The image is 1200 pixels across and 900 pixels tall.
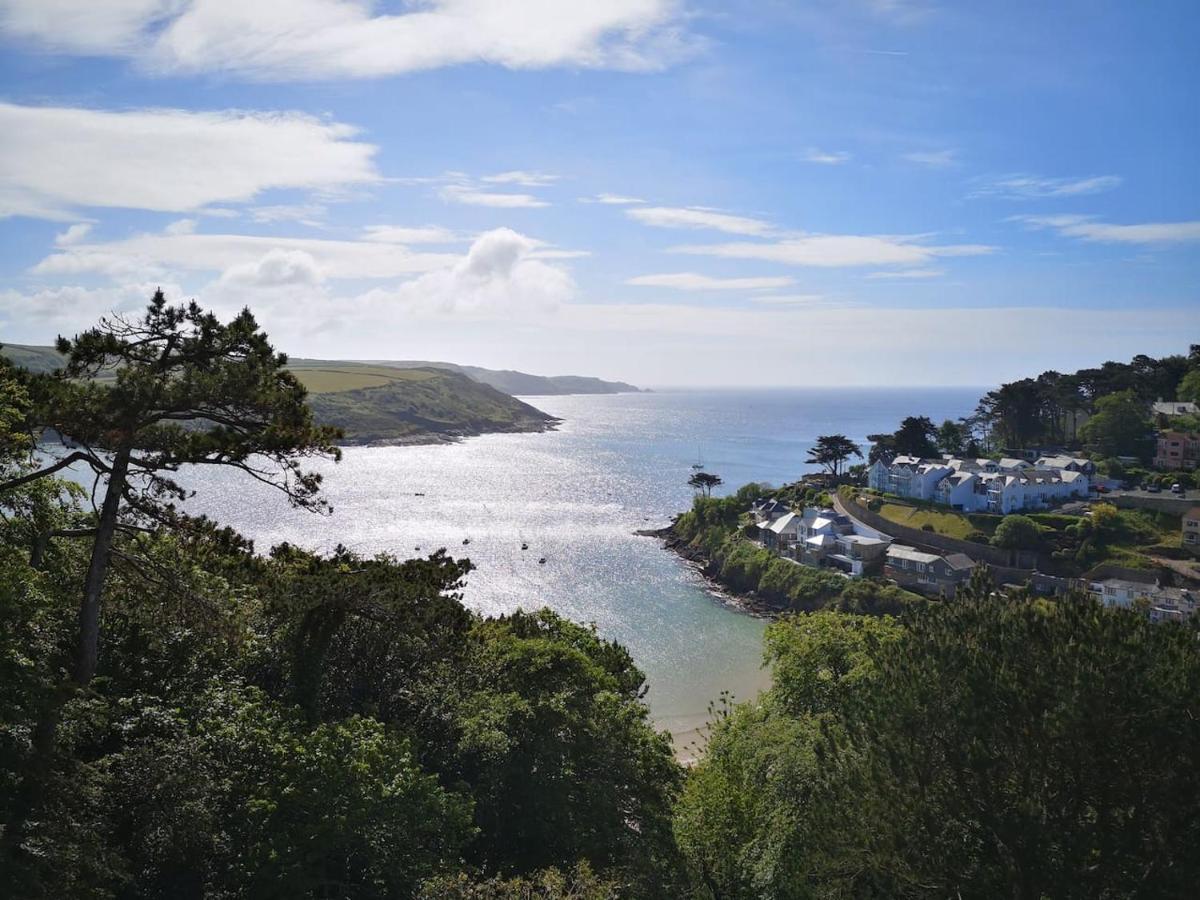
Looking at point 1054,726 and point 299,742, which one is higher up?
point 1054,726

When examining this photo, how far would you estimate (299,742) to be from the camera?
10.6 m

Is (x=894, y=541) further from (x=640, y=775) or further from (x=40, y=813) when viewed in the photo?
(x=40, y=813)

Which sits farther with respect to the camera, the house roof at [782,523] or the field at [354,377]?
the field at [354,377]

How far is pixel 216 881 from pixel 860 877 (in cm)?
932

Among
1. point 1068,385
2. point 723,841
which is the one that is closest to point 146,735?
point 723,841

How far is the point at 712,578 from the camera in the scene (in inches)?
2095

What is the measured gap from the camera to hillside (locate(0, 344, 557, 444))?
438 ft

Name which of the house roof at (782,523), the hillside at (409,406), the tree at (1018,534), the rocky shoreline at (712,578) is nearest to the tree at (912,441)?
the house roof at (782,523)

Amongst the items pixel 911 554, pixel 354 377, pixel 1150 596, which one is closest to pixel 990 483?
pixel 911 554

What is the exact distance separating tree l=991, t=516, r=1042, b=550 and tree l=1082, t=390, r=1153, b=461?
21129 millimetres

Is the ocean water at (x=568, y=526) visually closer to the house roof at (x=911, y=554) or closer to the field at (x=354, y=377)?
the house roof at (x=911, y=554)

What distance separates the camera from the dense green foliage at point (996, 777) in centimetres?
1040

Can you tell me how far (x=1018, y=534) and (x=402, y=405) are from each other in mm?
121519

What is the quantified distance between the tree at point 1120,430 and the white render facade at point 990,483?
446 cm
